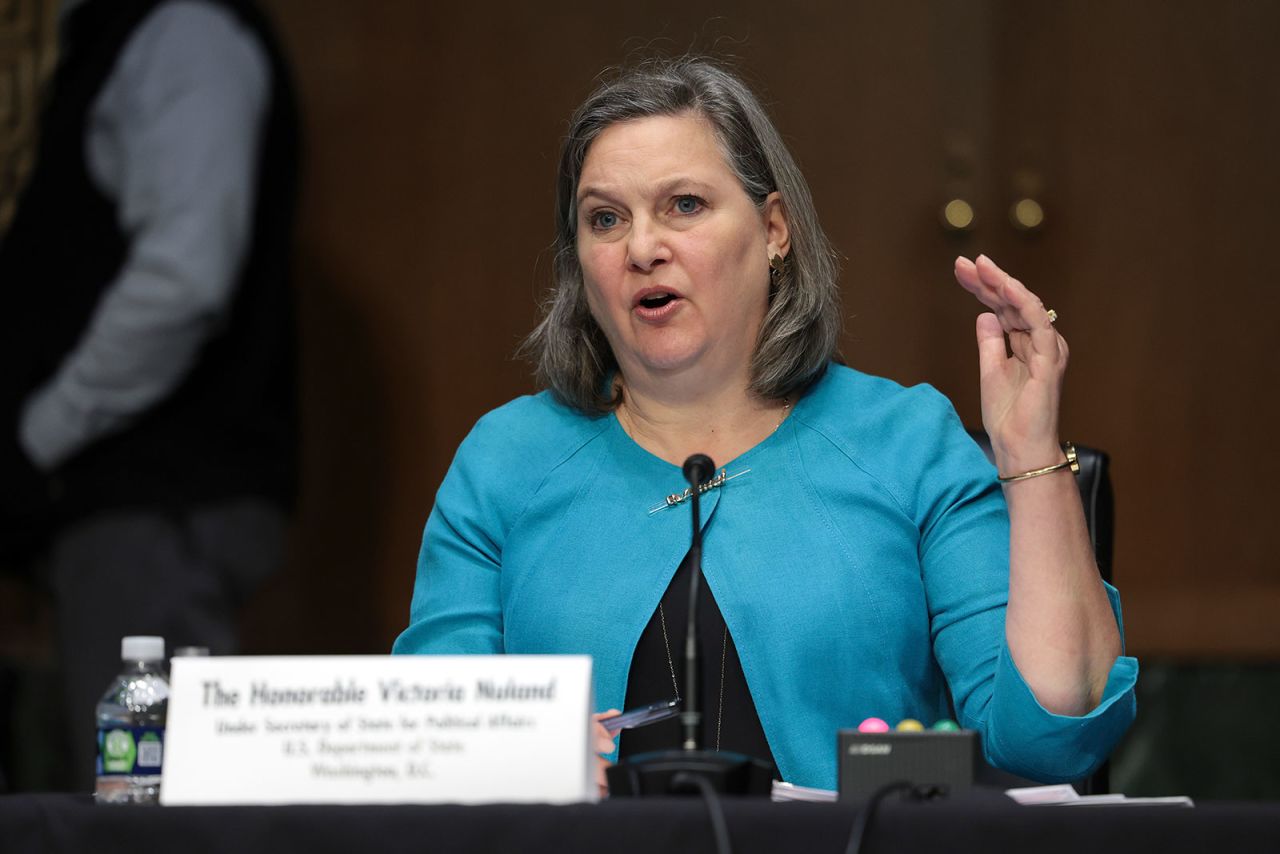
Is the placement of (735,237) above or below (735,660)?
above

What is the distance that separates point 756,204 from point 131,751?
106 centimetres

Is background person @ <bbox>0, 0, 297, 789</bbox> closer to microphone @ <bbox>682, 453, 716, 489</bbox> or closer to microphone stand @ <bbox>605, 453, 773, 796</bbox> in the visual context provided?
microphone @ <bbox>682, 453, 716, 489</bbox>

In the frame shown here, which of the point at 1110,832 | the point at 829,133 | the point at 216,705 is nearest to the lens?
the point at 1110,832

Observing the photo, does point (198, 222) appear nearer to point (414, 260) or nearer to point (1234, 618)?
point (414, 260)

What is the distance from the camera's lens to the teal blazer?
195 cm

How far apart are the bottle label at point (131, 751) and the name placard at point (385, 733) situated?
8.9 inches

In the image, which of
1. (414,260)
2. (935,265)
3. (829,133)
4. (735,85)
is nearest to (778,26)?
(829,133)

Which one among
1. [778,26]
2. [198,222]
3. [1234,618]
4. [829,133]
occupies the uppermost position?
[778,26]

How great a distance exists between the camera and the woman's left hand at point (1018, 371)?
1.72 metres

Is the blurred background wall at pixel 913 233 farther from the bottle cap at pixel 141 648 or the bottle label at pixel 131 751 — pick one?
the bottle label at pixel 131 751

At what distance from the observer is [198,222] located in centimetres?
314

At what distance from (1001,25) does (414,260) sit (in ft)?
4.69

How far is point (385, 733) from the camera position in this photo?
1.27 metres

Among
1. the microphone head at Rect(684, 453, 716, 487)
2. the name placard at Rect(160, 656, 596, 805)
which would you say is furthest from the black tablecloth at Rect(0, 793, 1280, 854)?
the microphone head at Rect(684, 453, 716, 487)
